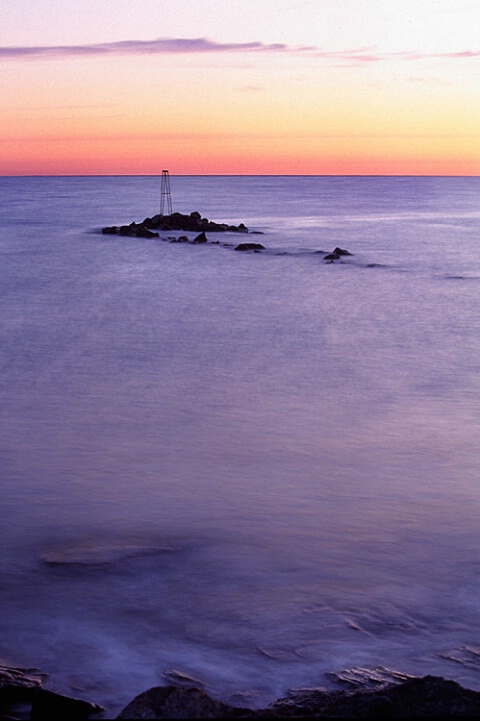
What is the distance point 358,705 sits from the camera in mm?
3395

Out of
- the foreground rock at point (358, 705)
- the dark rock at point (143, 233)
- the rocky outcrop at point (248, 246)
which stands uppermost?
the dark rock at point (143, 233)

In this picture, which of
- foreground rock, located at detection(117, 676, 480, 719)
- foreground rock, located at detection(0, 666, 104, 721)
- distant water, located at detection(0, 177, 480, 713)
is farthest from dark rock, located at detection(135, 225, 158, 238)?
Result: foreground rock, located at detection(117, 676, 480, 719)

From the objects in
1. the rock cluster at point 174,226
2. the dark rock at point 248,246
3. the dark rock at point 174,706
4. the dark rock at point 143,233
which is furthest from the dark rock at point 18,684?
the rock cluster at point 174,226

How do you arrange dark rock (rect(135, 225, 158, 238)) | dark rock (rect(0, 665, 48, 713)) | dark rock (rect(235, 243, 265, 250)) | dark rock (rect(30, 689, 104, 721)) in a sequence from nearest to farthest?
1. dark rock (rect(30, 689, 104, 721))
2. dark rock (rect(0, 665, 48, 713))
3. dark rock (rect(235, 243, 265, 250))
4. dark rock (rect(135, 225, 158, 238))

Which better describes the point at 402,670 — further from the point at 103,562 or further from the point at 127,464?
the point at 127,464

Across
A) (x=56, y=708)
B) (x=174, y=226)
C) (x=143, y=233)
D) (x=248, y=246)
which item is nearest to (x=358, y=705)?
(x=56, y=708)

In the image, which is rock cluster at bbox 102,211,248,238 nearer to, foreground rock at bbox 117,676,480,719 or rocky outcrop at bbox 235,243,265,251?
rocky outcrop at bbox 235,243,265,251

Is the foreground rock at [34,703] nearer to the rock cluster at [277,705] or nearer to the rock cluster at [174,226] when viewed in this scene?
the rock cluster at [277,705]

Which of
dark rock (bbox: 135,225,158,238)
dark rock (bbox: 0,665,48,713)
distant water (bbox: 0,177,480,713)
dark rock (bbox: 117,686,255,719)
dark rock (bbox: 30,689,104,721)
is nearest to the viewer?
dark rock (bbox: 117,686,255,719)

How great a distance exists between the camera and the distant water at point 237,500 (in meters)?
4.54

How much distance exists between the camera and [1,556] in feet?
18.2

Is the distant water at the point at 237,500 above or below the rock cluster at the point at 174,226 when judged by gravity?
below

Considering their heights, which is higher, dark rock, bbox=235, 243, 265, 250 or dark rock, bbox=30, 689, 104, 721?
dark rock, bbox=235, 243, 265, 250

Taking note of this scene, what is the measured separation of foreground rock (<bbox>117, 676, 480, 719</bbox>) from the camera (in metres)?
3.15
